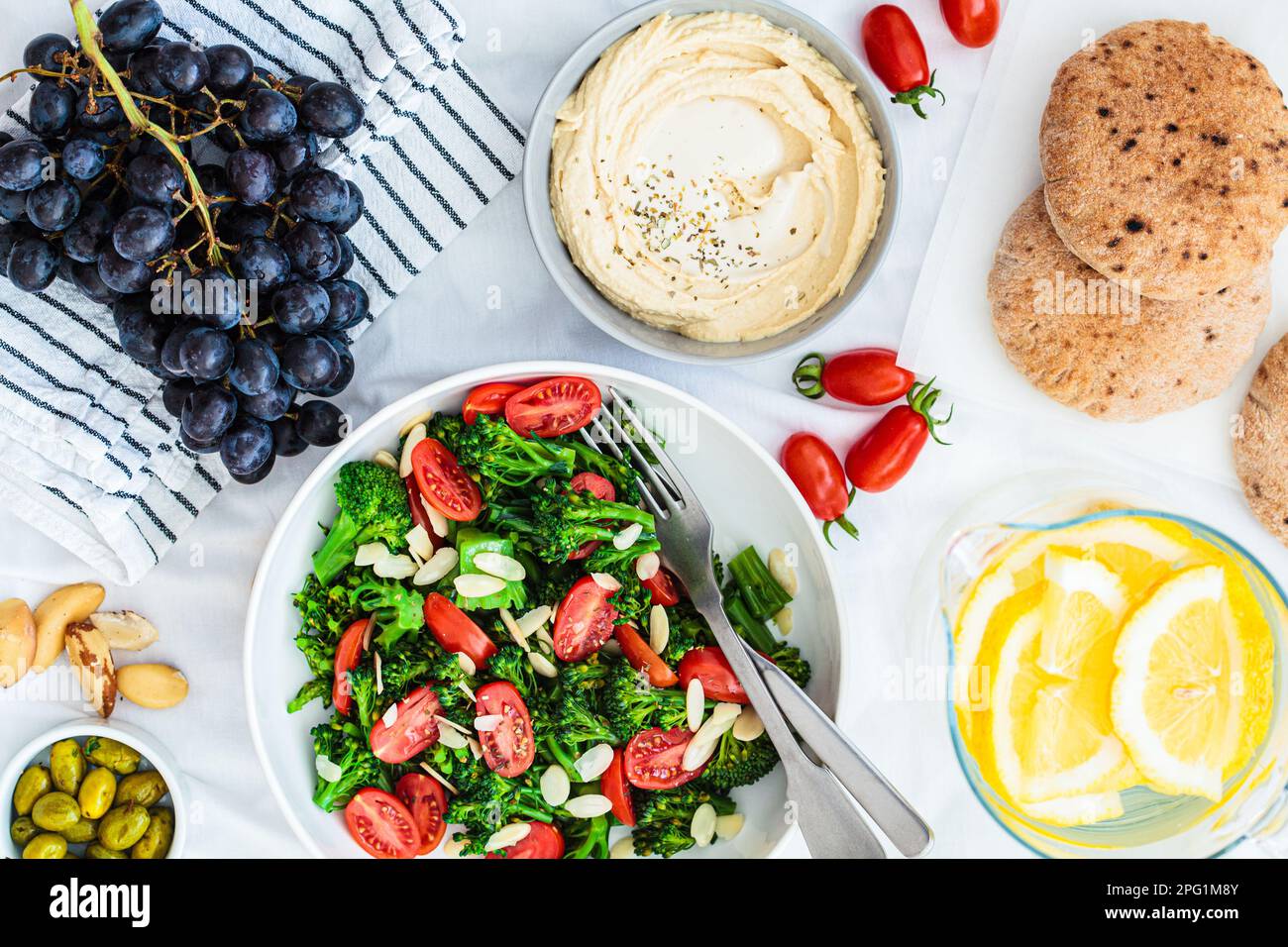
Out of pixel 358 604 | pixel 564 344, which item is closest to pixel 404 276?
pixel 564 344

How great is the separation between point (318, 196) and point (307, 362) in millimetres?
257

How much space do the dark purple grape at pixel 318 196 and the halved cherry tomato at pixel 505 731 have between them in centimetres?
82

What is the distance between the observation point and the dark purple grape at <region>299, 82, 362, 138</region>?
Result: 5.18ft

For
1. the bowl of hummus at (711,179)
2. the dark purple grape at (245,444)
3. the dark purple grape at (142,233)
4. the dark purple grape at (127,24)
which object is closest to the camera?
the dark purple grape at (142,233)

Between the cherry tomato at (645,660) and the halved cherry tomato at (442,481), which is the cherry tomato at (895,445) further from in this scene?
the halved cherry tomato at (442,481)

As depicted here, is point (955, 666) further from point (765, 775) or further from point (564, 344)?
point (564, 344)

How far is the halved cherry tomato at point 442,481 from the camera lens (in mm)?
1728

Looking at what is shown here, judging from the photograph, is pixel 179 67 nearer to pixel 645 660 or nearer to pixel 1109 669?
pixel 645 660

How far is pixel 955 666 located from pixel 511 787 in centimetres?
82

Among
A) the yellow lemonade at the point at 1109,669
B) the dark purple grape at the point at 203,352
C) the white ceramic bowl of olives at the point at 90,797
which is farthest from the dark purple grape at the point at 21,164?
the yellow lemonade at the point at 1109,669

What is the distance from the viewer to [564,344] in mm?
1900


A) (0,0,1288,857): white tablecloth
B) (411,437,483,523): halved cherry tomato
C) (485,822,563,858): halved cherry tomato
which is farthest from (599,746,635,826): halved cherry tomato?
(411,437,483,523): halved cherry tomato

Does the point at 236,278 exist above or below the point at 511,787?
above
